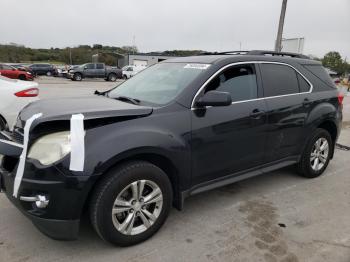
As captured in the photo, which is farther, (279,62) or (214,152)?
(279,62)

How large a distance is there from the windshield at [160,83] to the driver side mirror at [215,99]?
280 millimetres

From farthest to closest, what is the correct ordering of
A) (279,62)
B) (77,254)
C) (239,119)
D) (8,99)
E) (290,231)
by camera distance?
(8,99) < (279,62) < (239,119) < (290,231) < (77,254)

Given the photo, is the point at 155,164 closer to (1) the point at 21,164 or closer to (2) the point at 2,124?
(1) the point at 21,164

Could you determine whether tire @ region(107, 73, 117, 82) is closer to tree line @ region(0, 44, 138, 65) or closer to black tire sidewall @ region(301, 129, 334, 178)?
black tire sidewall @ region(301, 129, 334, 178)

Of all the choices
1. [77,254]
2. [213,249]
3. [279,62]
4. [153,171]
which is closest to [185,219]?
[213,249]

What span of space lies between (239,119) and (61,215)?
6.61ft

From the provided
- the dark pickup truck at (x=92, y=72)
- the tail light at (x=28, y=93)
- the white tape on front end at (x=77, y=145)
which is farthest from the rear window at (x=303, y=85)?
the dark pickup truck at (x=92, y=72)

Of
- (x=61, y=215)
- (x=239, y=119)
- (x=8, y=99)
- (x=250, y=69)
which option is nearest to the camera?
(x=61, y=215)

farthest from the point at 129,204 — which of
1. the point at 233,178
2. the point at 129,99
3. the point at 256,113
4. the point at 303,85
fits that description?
the point at 303,85

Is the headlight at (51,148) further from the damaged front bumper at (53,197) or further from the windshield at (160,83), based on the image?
the windshield at (160,83)

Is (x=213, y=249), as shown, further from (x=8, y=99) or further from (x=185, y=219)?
(x=8, y=99)

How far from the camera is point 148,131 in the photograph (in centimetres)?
295

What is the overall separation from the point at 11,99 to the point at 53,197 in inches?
152

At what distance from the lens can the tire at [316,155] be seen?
4656 mm
